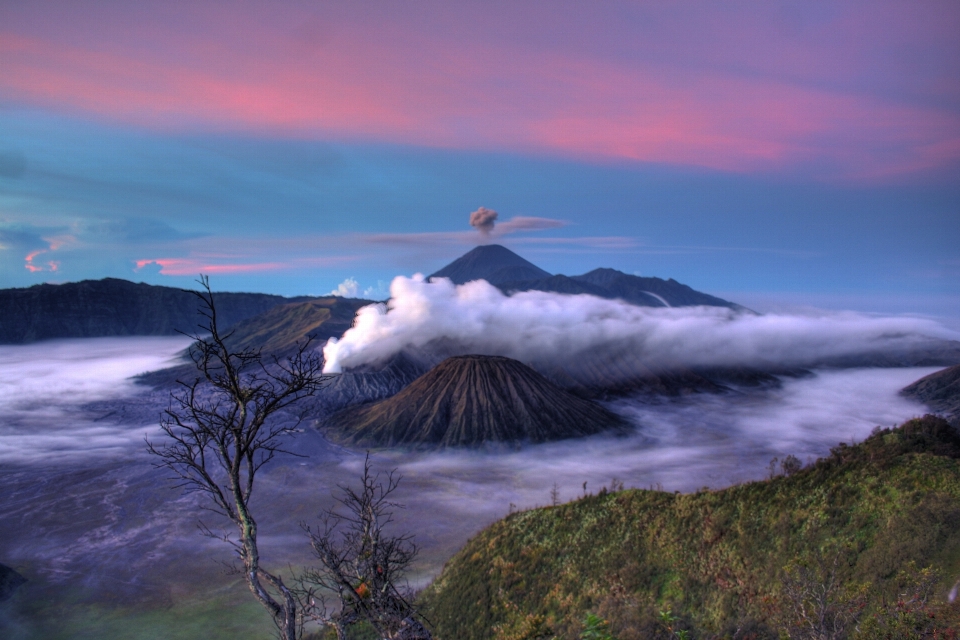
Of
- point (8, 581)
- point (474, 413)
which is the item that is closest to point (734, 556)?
point (8, 581)

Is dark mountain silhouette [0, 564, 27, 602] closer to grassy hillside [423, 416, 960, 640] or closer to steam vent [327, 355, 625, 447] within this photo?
grassy hillside [423, 416, 960, 640]

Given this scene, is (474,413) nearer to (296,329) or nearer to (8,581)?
(8,581)

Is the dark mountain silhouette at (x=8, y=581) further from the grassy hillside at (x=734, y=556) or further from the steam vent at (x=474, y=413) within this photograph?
the steam vent at (x=474, y=413)

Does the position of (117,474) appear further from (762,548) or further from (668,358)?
(668,358)

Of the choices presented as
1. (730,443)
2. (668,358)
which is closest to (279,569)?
(730,443)

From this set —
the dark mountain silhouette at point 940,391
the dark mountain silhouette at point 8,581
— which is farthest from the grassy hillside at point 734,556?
the dark mountain silhouette at point 940,391

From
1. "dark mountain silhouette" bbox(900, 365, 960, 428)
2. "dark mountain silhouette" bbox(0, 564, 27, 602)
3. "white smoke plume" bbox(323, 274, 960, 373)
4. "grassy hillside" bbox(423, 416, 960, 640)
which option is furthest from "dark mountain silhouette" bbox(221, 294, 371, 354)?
"dark mountain silhouette" bbox(900, 365, 960, 428)
